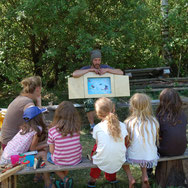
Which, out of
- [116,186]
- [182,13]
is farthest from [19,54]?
[182,13]

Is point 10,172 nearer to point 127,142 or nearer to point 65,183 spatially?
point 65,183

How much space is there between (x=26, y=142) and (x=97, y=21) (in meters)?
4.45

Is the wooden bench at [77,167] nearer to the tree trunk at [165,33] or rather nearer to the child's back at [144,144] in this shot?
the child's back at [144,144]

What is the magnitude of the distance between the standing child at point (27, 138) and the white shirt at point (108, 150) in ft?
2.46

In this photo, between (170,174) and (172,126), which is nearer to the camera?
(172,126)

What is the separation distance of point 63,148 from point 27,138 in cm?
54

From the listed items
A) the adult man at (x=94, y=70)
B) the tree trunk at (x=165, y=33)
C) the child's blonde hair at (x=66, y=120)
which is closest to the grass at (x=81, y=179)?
the child's blonde hair at (x=66, y=120)

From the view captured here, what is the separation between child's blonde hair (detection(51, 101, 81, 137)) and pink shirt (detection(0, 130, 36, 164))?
1.41ft

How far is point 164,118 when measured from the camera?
3154 millimetres

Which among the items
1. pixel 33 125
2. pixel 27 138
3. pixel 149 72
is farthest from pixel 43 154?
pixel 149 72

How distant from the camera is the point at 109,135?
290cm

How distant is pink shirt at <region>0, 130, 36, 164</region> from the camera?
10.1ft

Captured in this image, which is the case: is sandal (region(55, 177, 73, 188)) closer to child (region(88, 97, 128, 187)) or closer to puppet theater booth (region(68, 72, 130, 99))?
child (region(88, 97, 128, 187))

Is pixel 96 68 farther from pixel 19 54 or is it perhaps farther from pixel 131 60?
pixel 131 60
